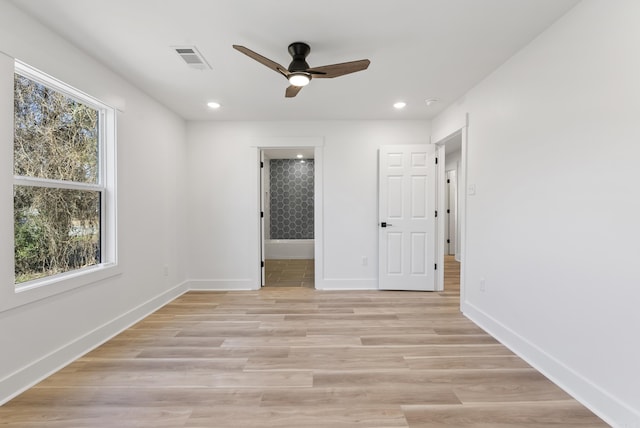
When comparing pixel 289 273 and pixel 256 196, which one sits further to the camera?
pixel 289 273

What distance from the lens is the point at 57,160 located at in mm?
2252

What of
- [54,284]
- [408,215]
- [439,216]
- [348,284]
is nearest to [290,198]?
[348,284]

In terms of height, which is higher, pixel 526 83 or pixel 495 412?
pixel 526 83

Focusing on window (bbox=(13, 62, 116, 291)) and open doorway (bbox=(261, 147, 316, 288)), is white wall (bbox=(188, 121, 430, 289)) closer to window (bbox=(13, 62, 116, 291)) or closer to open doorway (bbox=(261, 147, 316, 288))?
window (bbox=(13, 62, 116, 291))

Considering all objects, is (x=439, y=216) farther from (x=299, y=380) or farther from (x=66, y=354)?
(x=66, y=354)

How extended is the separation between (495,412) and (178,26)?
3.13 metres

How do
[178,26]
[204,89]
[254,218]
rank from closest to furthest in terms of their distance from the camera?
[178,26] → [204,89] → [254,218]

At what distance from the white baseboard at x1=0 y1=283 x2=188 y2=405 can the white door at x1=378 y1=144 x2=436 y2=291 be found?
301 centimetres

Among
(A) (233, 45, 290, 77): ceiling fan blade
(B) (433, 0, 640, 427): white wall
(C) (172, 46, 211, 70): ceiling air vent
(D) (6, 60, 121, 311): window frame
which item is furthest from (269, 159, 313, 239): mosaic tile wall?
(A) (233, 45, 290, 77): ceiling fan blade

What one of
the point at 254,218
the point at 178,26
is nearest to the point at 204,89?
the point at 178,26

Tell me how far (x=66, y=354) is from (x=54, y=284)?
550 mm

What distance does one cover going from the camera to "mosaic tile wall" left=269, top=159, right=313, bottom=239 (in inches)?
297

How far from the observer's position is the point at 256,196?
13.8 feet

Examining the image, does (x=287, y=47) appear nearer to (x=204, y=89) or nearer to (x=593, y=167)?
(x=204, y=89)
